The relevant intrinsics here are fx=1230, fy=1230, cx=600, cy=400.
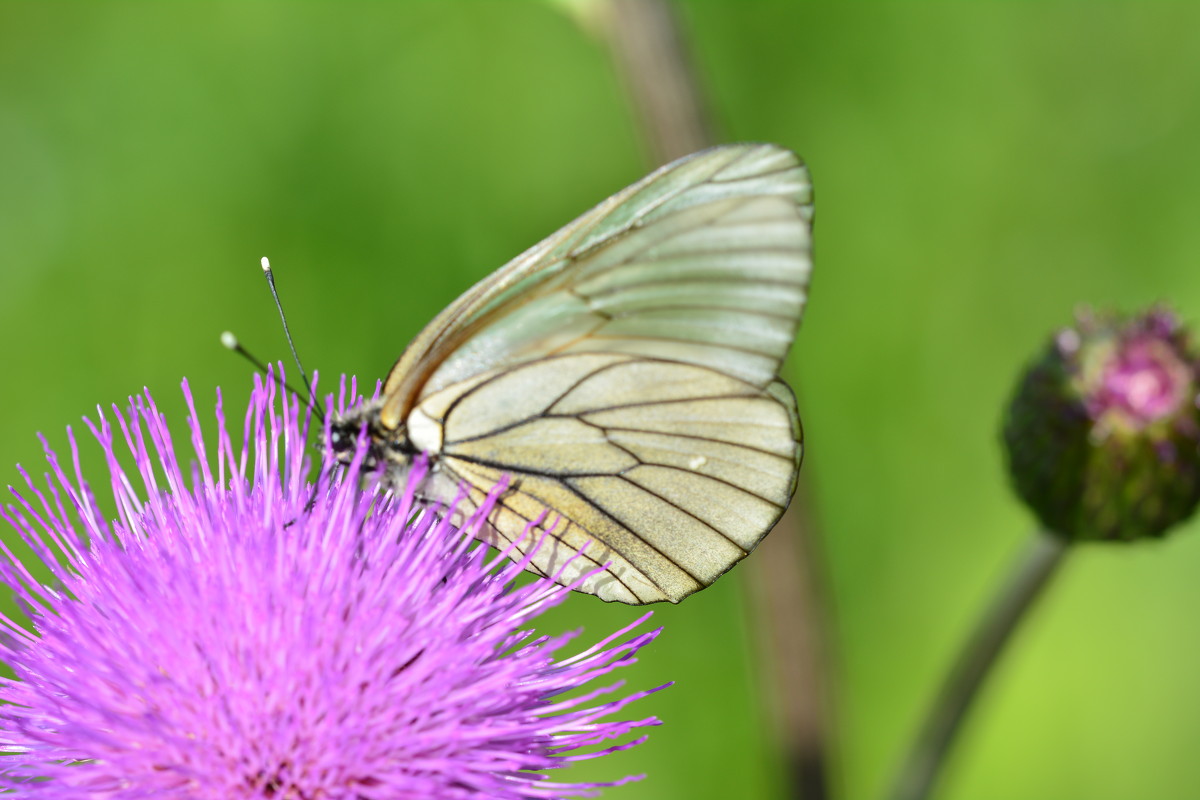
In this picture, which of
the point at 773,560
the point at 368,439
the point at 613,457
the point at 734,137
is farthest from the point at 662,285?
the point at 734,137

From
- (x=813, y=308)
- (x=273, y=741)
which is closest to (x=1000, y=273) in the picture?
(x=813, y=308)

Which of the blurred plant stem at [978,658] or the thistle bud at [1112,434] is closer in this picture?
the thistle bud at [1112,434]

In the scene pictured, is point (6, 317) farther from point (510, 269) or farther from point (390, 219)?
point (510, 269)

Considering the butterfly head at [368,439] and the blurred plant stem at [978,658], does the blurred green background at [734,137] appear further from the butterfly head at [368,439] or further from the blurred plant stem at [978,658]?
the butterfly head at [368,439]

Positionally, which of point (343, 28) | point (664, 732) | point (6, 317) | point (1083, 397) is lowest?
point (664, 732)

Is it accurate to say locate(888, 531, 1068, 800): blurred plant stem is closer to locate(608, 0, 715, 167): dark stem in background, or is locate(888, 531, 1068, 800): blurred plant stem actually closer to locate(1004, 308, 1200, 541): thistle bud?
locate(1004, 308, 1200, 541): thistle bud

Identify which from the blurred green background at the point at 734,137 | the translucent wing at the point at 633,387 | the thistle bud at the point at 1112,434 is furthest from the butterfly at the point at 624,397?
the blurred green background at the point at 734,137

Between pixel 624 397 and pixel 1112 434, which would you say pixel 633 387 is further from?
pixel 1112 434

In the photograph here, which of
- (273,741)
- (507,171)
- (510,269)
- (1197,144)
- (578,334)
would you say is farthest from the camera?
(507,171)
